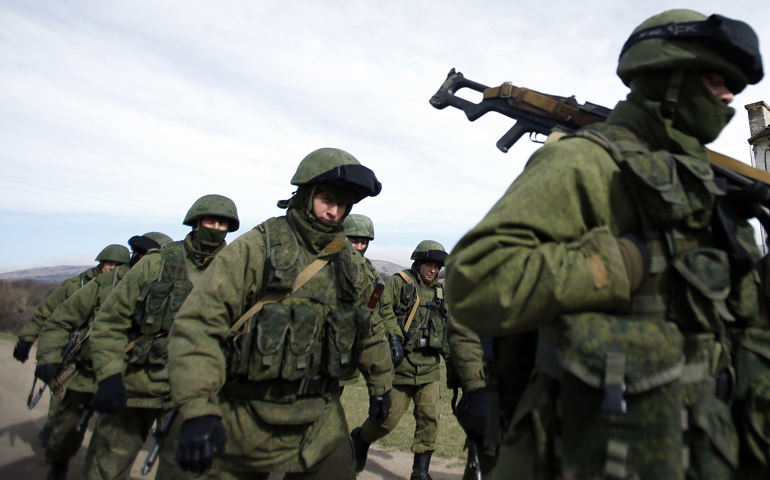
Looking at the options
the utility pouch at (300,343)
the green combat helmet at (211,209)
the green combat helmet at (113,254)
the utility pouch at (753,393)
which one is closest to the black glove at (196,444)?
the utility pouch at (300,343)

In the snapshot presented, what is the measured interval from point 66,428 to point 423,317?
3.79 metres

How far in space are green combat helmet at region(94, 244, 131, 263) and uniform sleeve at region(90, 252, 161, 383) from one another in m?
3.05

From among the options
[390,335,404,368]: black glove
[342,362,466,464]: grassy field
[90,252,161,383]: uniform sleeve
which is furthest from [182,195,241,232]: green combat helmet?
[342,362,466,464]: grassy field

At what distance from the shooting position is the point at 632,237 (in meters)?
1.40

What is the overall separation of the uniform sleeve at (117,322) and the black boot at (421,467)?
114 inches

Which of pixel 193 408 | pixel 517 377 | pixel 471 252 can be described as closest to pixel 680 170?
pixel 471 252

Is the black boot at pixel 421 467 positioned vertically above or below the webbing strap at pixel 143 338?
below

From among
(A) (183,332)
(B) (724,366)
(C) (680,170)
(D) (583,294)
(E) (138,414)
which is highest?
(C) (680,170)

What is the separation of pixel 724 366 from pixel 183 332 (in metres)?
2.20

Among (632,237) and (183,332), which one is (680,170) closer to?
(632,237)

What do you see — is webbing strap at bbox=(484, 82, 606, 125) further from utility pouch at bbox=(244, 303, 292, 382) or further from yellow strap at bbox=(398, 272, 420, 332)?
yellow strap at bbox=(398, 272, 420, 332)

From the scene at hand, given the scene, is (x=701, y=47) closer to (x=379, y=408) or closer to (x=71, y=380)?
(x=379, y=408)

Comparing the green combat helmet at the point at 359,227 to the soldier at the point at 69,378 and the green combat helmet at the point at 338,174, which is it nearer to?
the soldier at the point at 69,378

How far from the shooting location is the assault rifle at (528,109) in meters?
1.99
